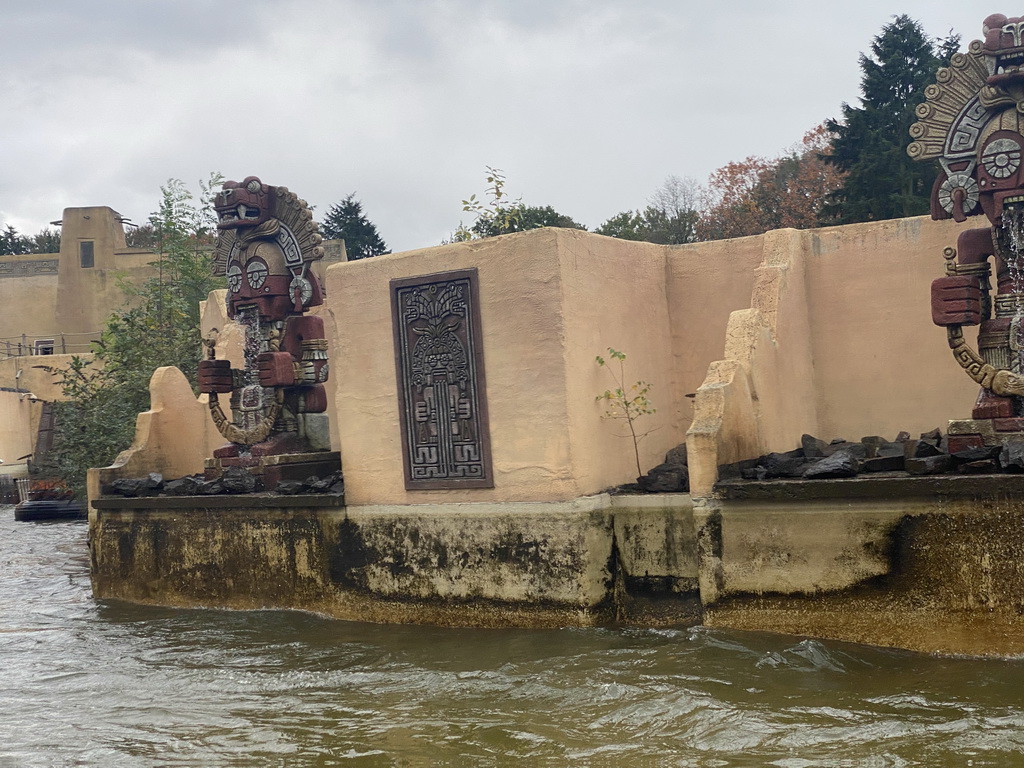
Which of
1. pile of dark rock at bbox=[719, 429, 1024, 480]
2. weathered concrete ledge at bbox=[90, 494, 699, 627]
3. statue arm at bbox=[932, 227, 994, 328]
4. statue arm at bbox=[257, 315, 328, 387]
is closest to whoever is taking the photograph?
pile of dark rock at bbox=[719, 429, 1024, 480]

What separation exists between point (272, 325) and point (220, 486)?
1.95 metres

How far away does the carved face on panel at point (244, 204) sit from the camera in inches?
432

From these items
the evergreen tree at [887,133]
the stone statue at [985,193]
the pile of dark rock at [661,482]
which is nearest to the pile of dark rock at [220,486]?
the pile of dark rock at [661,482]

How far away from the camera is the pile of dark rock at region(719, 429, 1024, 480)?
6453mm

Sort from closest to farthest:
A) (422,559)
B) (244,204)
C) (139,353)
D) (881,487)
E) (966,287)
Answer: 1. (881,487)
2. (966,287)
3. (422,559)
4. (244,204)
5. (139,353)

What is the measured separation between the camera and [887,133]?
71.0 ft

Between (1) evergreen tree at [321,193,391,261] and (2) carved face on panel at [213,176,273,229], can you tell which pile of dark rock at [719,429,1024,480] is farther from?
(1) evergreen tree at [321,193,391,261]

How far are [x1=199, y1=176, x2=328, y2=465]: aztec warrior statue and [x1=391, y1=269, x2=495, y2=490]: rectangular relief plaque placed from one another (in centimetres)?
260

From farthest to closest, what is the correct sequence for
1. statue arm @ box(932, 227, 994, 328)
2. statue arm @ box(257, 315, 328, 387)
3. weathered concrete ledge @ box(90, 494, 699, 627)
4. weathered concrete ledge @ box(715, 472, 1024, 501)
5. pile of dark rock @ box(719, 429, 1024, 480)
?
statue arm @ box(257, 315, 328, 387), weathered concrete ledge @ box(90, 494, 699, 627), statue arm @ box(932, 227, 994, 328), pile of dark rock @ box(719, 429, 1024, 480), weathered concrete ledge @ box(715, 472, 1024, 501)

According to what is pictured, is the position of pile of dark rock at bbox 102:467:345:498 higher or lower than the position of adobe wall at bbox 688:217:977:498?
lower

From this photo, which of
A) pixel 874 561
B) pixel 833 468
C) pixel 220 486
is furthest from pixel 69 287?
pixel 874 561

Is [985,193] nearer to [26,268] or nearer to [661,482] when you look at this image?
[661,482]

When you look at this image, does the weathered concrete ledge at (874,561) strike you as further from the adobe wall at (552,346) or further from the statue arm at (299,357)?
the statue arm at (299,357)

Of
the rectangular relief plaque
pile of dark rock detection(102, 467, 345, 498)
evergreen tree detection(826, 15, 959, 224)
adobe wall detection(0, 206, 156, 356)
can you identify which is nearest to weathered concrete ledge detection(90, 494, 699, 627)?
pile of dark rock detection(102, 467, 345, 498)
